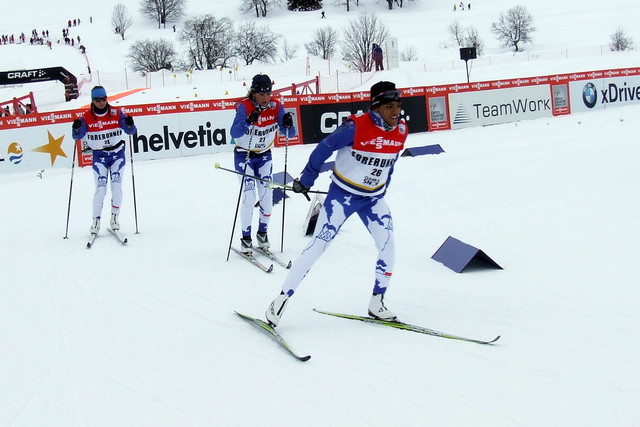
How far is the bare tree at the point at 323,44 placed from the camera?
6450cm

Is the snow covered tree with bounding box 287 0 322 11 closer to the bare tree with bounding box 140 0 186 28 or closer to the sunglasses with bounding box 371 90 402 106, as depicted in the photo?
the bare tree with bounding box 140 0 186 28

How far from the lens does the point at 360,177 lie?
477 cm

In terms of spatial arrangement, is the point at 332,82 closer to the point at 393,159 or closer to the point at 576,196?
the point at 576,196

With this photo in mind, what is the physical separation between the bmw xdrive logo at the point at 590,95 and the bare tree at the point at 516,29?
148 ft

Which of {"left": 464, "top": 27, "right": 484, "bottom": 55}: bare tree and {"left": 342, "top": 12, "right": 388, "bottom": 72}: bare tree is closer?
{"left": 342, "top": 12, "right": 388, "bottom": 72}: bare tree

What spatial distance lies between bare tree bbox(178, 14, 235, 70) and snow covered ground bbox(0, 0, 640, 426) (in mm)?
52132

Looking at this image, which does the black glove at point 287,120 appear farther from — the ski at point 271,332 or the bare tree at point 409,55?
the bare tree at point 409,55

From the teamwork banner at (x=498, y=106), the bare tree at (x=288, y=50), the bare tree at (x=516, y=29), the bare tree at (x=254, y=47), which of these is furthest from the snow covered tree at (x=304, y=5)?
the teamwork banner at (x=498, y=106)

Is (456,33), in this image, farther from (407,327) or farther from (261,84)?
(407,327)

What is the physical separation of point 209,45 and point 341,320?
2354 inches

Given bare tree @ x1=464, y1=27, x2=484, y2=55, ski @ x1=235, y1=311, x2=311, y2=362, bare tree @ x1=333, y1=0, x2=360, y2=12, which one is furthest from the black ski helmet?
bare tree @ x1=333, y1=0, x2=360, y2=12

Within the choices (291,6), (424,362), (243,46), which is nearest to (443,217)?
(424,362)

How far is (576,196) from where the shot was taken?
9.45 m

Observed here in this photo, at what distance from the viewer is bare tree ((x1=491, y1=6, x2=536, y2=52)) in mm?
66938
